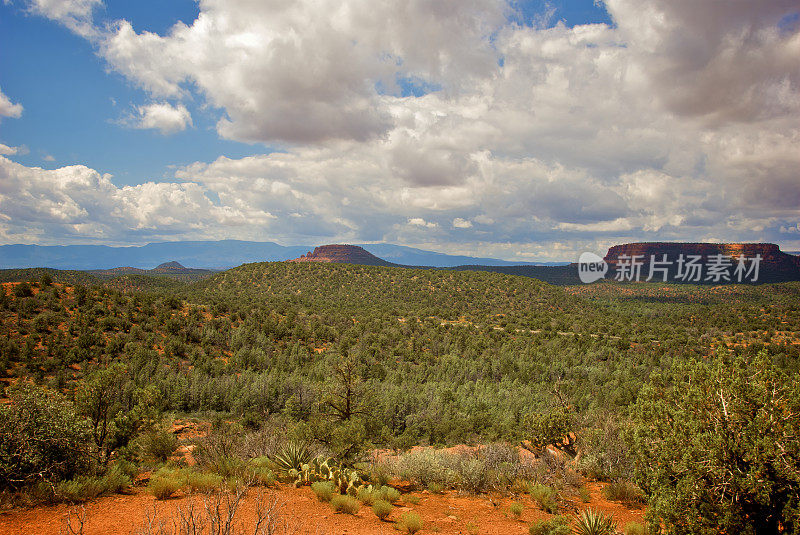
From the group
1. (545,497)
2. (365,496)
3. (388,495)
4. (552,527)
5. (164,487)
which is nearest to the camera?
(552,527)

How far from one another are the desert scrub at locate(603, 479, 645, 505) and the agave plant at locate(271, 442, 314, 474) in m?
9.74

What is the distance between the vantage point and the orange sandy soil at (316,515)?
7.02 metres

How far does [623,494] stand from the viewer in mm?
11555

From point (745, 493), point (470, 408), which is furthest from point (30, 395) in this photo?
point (470, 408)

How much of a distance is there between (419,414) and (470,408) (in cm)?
448

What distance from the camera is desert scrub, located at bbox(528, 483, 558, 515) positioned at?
405 inches

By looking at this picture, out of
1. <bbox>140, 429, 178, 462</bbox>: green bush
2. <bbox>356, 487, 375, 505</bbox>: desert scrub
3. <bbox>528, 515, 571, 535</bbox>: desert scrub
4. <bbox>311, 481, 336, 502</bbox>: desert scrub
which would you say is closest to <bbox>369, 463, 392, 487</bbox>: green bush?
<bbox>356, 487, 375, 505</bbox>: desert scrub

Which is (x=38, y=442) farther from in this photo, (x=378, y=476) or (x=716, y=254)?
(x=716, y=254)

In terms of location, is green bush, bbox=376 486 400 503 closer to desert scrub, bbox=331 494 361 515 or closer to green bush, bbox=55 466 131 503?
desert scrub, bbox=331 494 361 515

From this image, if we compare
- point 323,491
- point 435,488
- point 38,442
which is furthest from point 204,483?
point 435,488

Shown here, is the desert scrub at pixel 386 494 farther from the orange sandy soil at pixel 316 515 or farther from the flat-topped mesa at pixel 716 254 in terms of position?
the flat-topped mesa at pixel 716 254

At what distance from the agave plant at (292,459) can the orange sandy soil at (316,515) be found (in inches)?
45.6

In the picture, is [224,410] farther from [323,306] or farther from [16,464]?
[323,306]

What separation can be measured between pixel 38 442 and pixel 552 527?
39.0ft
